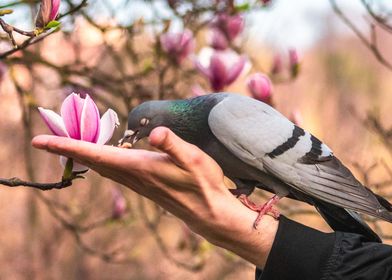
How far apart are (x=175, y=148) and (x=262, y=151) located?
43cm

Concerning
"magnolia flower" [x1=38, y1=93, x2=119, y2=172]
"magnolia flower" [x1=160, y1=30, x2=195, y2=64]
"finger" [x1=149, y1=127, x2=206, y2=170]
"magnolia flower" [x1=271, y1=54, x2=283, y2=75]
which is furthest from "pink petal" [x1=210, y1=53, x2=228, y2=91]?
"finger" [x1=149, y1=127, x2=206, y2=170]

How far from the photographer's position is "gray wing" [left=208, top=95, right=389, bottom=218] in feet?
5.22

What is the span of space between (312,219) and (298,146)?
4120 millimetres

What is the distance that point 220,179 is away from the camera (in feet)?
4.37

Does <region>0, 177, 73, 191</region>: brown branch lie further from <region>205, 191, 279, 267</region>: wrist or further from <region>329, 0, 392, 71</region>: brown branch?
<region>329, 0, 392, 71</region>: brown branch

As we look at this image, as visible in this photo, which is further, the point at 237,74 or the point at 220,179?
the point at 237,74

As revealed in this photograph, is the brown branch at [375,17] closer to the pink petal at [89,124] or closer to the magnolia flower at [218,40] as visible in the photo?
the magnolia flower at [218,40]

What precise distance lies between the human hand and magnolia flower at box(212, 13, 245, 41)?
1545 millimetres

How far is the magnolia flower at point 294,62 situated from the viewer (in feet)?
9.37

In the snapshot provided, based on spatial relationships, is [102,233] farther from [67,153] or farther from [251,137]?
[67,153]

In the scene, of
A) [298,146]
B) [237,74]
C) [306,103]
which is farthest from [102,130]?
[306,103]

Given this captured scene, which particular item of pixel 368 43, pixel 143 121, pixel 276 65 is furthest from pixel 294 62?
pixel 143 121

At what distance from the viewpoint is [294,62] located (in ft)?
9.41

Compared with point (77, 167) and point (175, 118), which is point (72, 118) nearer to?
point (77, 167)
